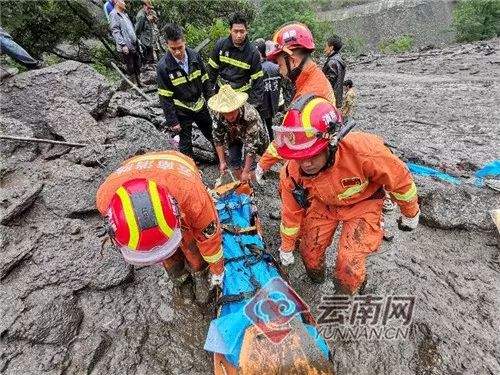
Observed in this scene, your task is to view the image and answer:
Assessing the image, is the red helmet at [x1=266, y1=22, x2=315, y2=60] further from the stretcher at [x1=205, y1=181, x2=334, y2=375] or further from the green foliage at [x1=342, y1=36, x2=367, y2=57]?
the green foliage at [x1=342, y1=36, x2=367, y2=57]

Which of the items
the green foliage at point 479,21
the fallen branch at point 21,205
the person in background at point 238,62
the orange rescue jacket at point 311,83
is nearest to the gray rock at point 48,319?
the fallen branch at point 21,205

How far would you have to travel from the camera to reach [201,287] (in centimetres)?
321

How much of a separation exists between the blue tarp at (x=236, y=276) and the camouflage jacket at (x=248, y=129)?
0.62 m

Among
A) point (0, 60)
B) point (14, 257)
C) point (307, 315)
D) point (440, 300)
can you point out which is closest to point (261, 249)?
point (307, 315)

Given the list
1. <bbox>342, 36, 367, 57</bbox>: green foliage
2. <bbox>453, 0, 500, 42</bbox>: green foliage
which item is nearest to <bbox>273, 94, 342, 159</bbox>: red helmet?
<bbox>453, 0, 500, 42</bbox>: green foliage

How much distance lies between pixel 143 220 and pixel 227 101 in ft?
6.03

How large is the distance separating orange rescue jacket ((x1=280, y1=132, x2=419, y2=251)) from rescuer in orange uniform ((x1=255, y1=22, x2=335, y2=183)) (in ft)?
2.19

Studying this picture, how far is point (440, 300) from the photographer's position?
3.25 m

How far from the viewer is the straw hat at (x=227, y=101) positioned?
370 centimetres

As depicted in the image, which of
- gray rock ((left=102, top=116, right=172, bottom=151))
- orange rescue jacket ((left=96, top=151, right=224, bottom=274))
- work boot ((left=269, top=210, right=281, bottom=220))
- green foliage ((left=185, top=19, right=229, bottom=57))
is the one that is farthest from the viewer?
green foliage ((left=185, top=19, right=229, bottom=57))

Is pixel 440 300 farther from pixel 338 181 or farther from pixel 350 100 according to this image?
pixel 350 100

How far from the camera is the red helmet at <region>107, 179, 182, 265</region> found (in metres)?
2.30

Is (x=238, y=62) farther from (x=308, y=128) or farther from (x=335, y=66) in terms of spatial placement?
(x=308, y=128)

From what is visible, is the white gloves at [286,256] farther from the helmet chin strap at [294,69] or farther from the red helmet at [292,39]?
the red helmet at [292,39]
